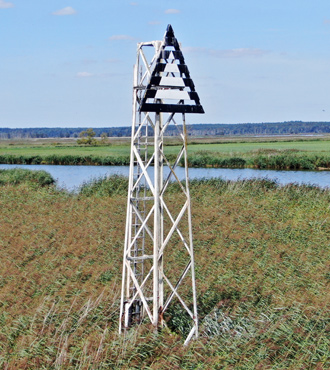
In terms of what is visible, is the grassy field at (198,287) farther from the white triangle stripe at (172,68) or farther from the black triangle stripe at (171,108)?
the white triangle stripe at (172,68)

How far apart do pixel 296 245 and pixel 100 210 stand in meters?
8.77

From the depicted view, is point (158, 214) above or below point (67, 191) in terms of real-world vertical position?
above

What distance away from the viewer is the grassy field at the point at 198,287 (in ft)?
27.3

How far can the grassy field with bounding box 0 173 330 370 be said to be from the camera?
27.3ft

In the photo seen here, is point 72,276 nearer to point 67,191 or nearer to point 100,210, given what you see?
point 100,210

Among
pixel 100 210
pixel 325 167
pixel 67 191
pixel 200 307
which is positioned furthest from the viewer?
pixel 325 167

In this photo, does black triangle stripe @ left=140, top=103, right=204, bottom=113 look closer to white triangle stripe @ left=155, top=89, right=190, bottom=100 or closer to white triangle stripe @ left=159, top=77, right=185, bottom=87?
white triangle stripe @ left=155, top=89, right=190, bottom=100

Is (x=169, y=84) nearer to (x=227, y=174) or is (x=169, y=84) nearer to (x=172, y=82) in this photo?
(x=172, y=82)

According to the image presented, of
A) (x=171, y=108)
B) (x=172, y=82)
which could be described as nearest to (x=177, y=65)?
(x=172, y=82)

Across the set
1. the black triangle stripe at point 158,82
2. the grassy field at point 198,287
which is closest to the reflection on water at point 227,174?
the grassy field at point 198,287

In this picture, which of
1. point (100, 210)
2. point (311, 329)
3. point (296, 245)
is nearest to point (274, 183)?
point (100, 210)

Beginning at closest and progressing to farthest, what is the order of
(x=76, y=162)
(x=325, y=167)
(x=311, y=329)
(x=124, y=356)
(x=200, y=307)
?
(x=124, y=356), (x=311, y=329), (x=200, y=307), (x=325, y=167), (x=76, y=162)

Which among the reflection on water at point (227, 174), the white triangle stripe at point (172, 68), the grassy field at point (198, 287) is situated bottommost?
the reflection on water at point (227, 174)

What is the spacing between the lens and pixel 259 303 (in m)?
10.8
